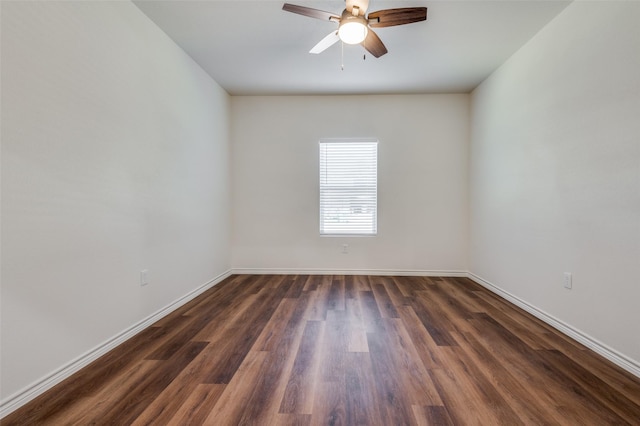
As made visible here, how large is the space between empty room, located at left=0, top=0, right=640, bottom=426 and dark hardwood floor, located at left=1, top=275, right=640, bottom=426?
0.6 inches

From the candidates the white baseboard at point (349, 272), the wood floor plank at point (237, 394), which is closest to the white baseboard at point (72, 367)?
the wood floor plank at point (237, 394)

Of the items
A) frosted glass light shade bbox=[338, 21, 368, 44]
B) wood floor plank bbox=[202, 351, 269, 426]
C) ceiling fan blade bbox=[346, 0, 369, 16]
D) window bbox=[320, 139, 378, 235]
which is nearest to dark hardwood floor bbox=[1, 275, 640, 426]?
wood floor plank bbox=[202, 351, 269, 426]

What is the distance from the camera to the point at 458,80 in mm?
3652

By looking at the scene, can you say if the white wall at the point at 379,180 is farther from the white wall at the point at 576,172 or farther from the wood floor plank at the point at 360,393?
the wood floor plank at the point at 360,393

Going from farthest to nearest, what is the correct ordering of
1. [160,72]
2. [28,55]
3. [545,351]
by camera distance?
[160,72] → [545,351] → [28,55]

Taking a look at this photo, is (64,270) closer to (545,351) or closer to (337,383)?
(337,383)

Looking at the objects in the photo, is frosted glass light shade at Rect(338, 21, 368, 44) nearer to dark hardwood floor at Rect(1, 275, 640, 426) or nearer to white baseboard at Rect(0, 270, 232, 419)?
dark hardwood floor at Rect(1, 275, 640, 426)

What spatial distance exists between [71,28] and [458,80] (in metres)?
3.91

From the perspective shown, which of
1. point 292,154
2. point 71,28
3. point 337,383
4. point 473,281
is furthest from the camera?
point 292,154

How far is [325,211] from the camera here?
427cm

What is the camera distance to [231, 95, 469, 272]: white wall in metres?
4.13

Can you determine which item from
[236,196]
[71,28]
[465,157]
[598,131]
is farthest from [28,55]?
[465,157]

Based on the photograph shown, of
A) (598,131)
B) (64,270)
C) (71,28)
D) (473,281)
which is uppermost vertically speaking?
(71,28)

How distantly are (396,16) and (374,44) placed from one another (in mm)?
358
